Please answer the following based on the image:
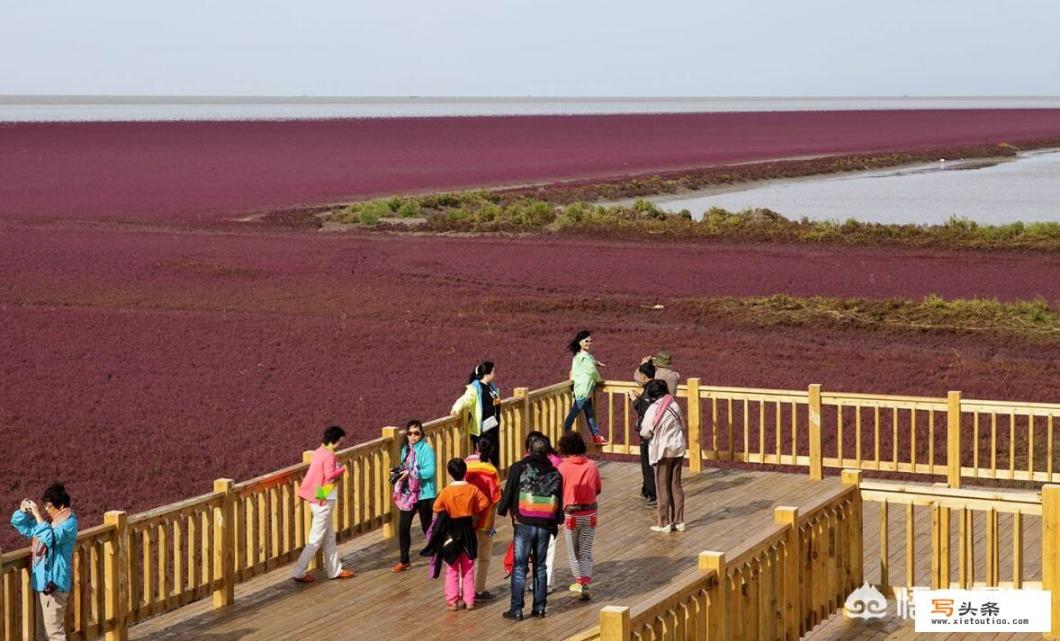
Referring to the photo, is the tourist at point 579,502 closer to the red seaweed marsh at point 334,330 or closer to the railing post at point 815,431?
the railing post at point 815,431

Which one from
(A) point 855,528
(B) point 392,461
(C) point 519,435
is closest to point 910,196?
(C) point 519,435

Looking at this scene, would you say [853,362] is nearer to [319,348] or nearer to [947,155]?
[319,348]

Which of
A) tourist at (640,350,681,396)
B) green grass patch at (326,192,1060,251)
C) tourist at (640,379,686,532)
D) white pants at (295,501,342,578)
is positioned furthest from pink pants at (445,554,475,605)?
green grass patch at (326,192,1060,251)

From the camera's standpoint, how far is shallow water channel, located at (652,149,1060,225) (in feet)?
225

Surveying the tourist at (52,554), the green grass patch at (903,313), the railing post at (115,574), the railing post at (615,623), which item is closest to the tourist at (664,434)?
the railing post at (115,574)

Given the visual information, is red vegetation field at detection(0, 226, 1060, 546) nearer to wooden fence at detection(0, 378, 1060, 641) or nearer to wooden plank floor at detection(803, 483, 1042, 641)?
wooden fence at detection(0, 378, 1060, 641)

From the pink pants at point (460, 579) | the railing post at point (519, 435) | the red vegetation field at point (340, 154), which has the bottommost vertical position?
the pink pants at point (460, 579)

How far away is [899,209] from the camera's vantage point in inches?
2817

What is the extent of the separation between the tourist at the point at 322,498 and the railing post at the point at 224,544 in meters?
0.73

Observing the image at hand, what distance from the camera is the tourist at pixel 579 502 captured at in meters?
12.6

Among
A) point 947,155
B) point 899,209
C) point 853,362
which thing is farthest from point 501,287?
point 947,155

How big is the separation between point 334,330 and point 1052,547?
2480cm

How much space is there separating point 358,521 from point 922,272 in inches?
1268

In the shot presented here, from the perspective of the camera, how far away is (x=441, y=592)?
1327 centimetres
